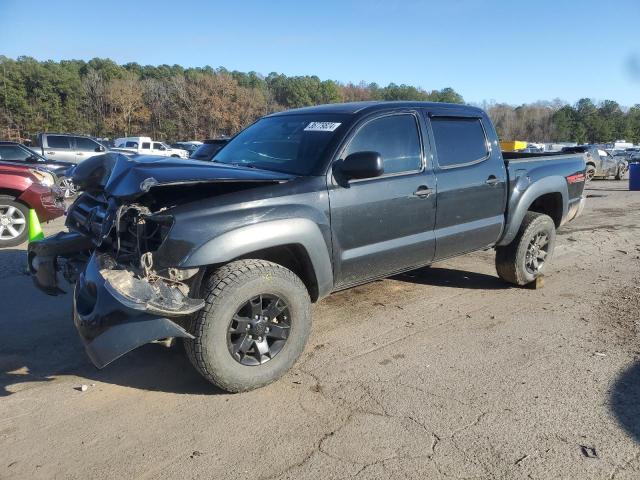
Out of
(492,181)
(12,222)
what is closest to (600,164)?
(492,181)

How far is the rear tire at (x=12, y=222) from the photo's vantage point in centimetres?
750

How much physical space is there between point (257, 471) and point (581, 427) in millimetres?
1876

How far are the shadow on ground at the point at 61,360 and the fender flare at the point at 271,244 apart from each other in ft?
3.11

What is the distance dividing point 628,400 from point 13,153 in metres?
14.4

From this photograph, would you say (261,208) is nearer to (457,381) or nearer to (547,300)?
(457,381)

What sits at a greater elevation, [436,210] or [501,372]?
[436,210]

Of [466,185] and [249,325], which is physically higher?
[466,185]

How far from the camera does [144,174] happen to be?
313 cm

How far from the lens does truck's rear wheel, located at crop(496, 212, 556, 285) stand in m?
5.44

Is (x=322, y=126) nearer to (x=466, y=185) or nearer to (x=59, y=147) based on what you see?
(x=466, y=185)

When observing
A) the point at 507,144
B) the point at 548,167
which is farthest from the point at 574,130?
the point at 548,167

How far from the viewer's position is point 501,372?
369cm

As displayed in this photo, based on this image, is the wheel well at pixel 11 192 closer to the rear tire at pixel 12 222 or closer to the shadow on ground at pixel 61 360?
the rear tire at pixel 12 222

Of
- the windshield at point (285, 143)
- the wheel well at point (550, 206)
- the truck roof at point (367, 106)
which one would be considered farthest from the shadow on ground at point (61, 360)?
the wheel well at point (550, 206)
